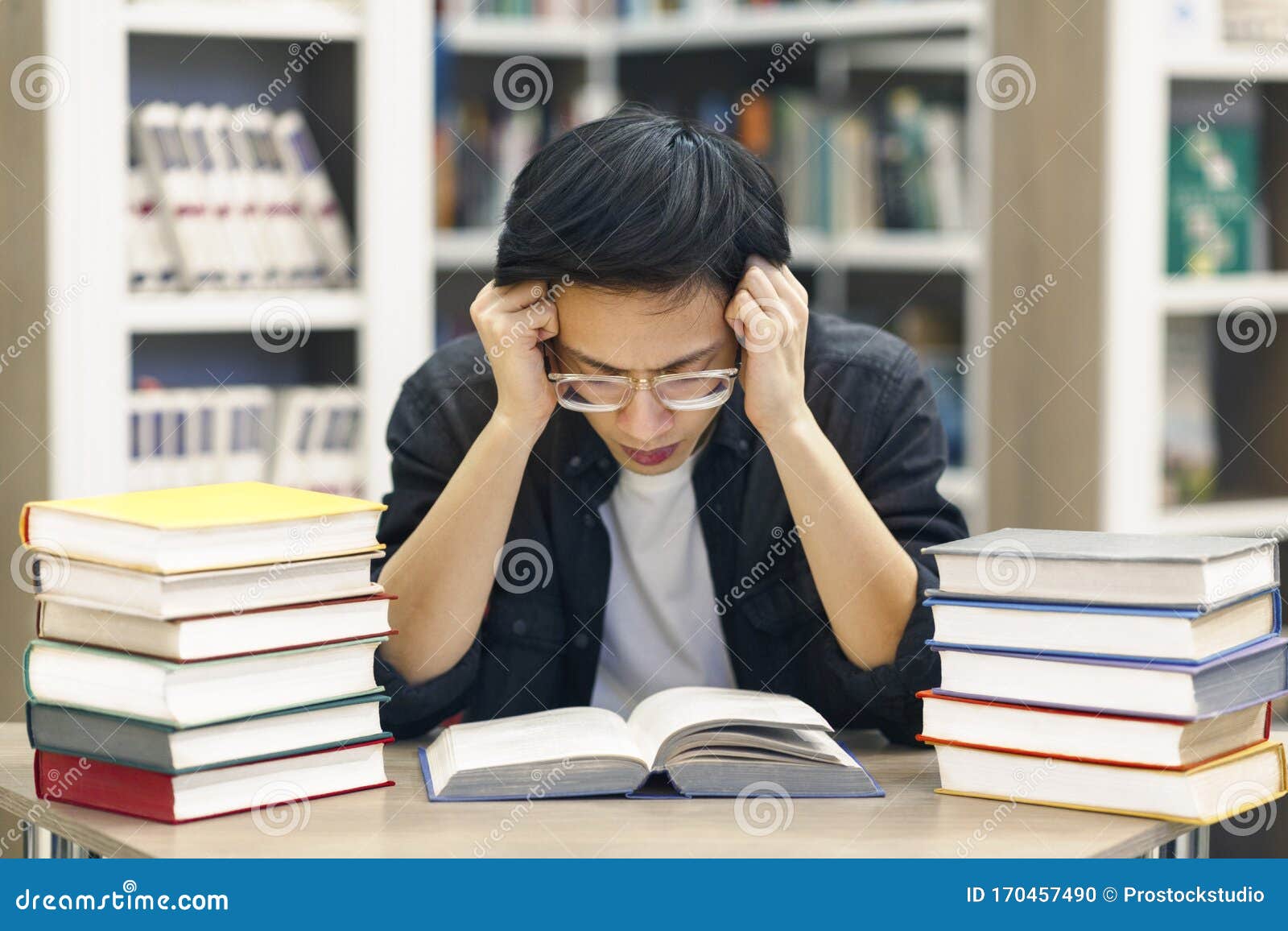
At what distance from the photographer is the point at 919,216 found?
10.7ft

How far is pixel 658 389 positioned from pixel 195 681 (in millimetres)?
501

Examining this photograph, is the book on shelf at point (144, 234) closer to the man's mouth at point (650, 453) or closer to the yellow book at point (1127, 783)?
the man's mouth at point (650, 453)

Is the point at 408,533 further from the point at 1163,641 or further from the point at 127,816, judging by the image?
the point at 1163,641

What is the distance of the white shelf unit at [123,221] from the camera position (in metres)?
2.29

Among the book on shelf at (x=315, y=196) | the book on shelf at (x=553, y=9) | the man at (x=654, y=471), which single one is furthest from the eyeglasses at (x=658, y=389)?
the book on shelf at (x=553, y=9)

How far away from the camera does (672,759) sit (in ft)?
4.03

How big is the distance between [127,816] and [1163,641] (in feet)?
2.56

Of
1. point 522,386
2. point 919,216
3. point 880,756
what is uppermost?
point 919,216

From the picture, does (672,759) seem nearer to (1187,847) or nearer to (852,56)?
(1187,847)

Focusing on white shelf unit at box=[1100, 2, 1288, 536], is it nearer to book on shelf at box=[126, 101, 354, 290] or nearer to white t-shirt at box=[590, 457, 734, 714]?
white t-shirt at box=[590, 457, 734, 714]

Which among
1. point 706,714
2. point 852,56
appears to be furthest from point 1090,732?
point 852,56
